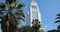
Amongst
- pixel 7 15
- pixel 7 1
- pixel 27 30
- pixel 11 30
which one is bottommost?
pixel 27 30

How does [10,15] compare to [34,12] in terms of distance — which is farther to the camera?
[34,12]

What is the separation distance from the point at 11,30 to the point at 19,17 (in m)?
2.23

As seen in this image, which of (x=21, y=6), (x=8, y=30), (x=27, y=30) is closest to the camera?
(x=8, y=30)

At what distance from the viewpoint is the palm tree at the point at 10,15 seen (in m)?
26.3

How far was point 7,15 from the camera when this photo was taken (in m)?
26.7

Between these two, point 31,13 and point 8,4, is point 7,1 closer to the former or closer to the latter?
point 8,4

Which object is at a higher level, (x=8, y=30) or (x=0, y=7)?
(x=0, y=7)

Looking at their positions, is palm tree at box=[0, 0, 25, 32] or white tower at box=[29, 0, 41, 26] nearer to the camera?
palm tree at box=[0, 0, 25, 32]

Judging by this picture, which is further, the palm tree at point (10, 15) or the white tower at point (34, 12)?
the white tower at point (34, 12)

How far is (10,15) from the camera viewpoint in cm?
2684

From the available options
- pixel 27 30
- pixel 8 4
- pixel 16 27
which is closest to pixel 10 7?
pixel 8 4

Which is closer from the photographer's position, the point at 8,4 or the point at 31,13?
the point at 8,4

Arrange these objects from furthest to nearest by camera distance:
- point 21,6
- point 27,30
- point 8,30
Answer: point 27,30, point 21,6, point 8,30

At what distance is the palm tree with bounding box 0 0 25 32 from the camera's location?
26.3 meters
